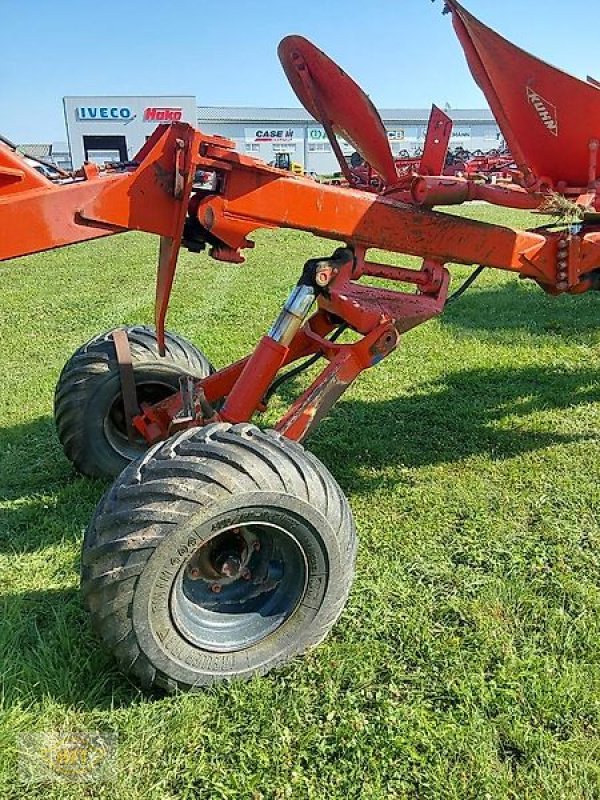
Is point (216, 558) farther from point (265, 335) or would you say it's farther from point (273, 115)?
point (273, 115)

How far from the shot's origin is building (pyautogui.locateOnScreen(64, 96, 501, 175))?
5244cm

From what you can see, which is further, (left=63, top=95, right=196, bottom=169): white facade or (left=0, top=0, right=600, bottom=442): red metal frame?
(left=63, top=95, right=196, bottom=169): white facade

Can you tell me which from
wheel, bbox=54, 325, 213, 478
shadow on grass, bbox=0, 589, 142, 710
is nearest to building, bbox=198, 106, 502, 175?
wheel, bbox=54, 325, 213, 478

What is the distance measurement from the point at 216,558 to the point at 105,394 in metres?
1.51

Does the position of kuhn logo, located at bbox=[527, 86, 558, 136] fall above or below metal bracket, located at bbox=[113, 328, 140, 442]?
above

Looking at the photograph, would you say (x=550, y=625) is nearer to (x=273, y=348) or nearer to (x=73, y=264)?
(x=273, y=348)

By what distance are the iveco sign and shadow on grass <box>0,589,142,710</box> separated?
2260 inches

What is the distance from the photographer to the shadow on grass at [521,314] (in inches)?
283

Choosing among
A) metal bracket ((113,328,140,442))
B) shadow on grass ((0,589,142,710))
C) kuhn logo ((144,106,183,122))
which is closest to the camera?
shadow on grass ((0,589,142,710))

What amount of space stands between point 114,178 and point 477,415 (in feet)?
10.5

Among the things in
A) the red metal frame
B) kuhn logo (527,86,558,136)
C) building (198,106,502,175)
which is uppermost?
kuhn logo (527,86,558,136)

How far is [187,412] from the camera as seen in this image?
3262 mm
